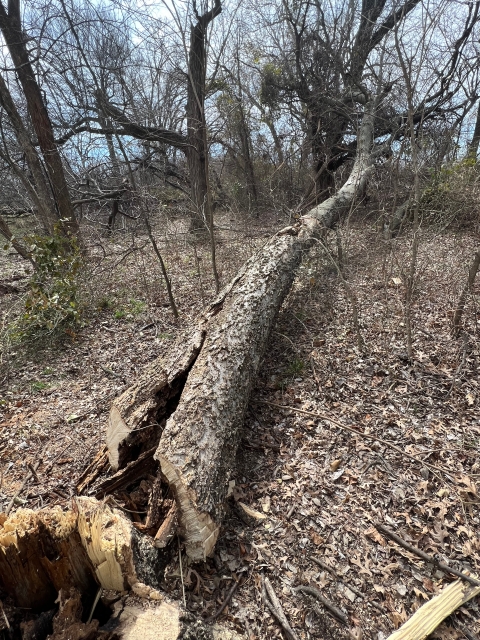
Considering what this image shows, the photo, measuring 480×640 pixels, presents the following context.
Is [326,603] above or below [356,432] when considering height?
below

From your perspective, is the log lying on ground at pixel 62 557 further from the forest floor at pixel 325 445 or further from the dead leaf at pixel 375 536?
the dead leaf at pixel 375 536

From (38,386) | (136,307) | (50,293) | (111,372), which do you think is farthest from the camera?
(136,307)

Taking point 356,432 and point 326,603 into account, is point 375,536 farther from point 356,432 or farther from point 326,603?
point 356,432

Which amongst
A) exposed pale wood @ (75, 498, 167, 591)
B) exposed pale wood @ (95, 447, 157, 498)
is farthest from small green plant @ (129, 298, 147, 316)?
exposed pale wood @ (75, 498, 167, 591)

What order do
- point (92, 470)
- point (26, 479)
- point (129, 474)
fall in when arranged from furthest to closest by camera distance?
1. point (26, 479)
2. point (92, 470)
3. point (129, 474)

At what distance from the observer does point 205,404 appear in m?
2.44

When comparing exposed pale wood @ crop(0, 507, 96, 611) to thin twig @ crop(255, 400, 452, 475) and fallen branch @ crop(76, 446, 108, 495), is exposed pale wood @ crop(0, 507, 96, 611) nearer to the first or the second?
fallen branch @ crop(76, 446, 108, 495)

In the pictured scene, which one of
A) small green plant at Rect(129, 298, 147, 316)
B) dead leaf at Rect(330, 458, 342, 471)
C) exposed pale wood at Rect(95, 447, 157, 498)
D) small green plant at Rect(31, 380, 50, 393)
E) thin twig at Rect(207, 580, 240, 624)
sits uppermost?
small green plant at Rect(129, 298, 147, 316)

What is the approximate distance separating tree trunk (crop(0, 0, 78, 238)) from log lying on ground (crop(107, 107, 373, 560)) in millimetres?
3541

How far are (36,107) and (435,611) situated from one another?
8.97 m

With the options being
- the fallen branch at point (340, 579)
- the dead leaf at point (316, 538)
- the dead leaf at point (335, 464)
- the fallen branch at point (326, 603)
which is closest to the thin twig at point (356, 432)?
the dead leaf at point (335, 464)

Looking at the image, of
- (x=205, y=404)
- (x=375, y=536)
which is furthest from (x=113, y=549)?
→ (x=375, y=536)

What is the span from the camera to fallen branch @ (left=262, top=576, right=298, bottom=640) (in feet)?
5.60

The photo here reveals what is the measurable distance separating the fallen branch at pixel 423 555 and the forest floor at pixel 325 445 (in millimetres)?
33
